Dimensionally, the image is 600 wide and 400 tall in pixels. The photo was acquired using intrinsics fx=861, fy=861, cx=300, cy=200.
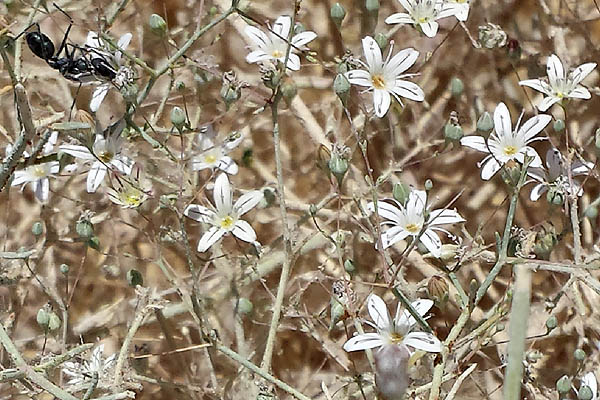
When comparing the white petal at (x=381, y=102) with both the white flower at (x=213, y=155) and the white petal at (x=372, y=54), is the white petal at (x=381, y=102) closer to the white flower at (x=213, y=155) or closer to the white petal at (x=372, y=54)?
the white petal at (x=372, y=54)

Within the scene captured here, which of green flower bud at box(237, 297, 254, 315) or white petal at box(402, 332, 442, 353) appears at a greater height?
white petal at box(402, 332, 442, 353)

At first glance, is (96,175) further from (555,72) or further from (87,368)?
(555,72)

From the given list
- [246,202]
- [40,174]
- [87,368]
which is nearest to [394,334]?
[246,202]

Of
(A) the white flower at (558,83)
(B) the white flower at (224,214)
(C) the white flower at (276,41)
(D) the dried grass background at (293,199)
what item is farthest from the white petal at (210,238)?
(A) the white flower at (558,83)

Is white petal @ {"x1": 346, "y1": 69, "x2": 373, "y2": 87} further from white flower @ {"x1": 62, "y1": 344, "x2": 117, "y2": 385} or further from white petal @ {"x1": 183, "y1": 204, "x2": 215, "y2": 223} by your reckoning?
white flower @ {"x1": 62, "y1": 344, "x2": 117, "y2": 385}

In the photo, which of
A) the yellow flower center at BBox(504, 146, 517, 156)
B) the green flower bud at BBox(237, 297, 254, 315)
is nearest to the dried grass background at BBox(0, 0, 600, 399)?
the green flower bud at BBox(237, 297, 254, 315)

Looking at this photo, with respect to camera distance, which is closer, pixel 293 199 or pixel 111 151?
pixel 111 151

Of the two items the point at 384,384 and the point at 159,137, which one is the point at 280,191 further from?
the point at 384,384
